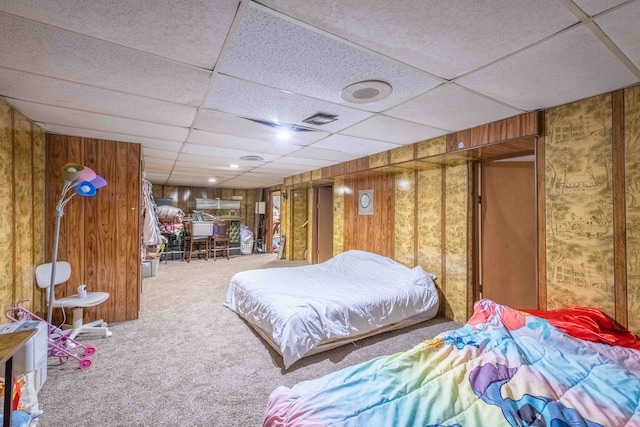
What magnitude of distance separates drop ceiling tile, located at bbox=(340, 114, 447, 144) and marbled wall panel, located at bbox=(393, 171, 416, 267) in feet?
2.76

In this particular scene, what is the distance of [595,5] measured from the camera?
3.54 feet

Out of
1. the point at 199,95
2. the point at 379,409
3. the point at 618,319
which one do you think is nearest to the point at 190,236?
the point at 199,95

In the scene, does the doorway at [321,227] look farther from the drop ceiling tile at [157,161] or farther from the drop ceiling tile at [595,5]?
the drop ceiling tile at [595,5]

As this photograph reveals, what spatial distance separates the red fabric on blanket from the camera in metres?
1.65

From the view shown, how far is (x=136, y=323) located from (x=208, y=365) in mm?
1428

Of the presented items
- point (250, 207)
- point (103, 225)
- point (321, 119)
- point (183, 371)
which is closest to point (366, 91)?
point (321, 119)

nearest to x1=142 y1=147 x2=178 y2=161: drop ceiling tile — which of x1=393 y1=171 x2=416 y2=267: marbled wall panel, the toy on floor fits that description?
the toy on floor

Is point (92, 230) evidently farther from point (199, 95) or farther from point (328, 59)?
point (328, 59)

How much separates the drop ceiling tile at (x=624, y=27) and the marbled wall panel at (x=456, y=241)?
1.82 metres

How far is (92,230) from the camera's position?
306 centimetres

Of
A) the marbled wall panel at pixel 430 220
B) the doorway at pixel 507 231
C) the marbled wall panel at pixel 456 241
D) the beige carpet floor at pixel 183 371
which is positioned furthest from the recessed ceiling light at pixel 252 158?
the doorway at pixel 507 231

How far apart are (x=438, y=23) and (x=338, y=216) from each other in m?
4.23

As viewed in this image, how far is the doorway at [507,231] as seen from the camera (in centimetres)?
308

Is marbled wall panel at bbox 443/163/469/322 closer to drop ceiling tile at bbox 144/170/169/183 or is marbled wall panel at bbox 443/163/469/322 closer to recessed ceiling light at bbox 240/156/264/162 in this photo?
recessed ceiling light at bbox 240/156/264/162
